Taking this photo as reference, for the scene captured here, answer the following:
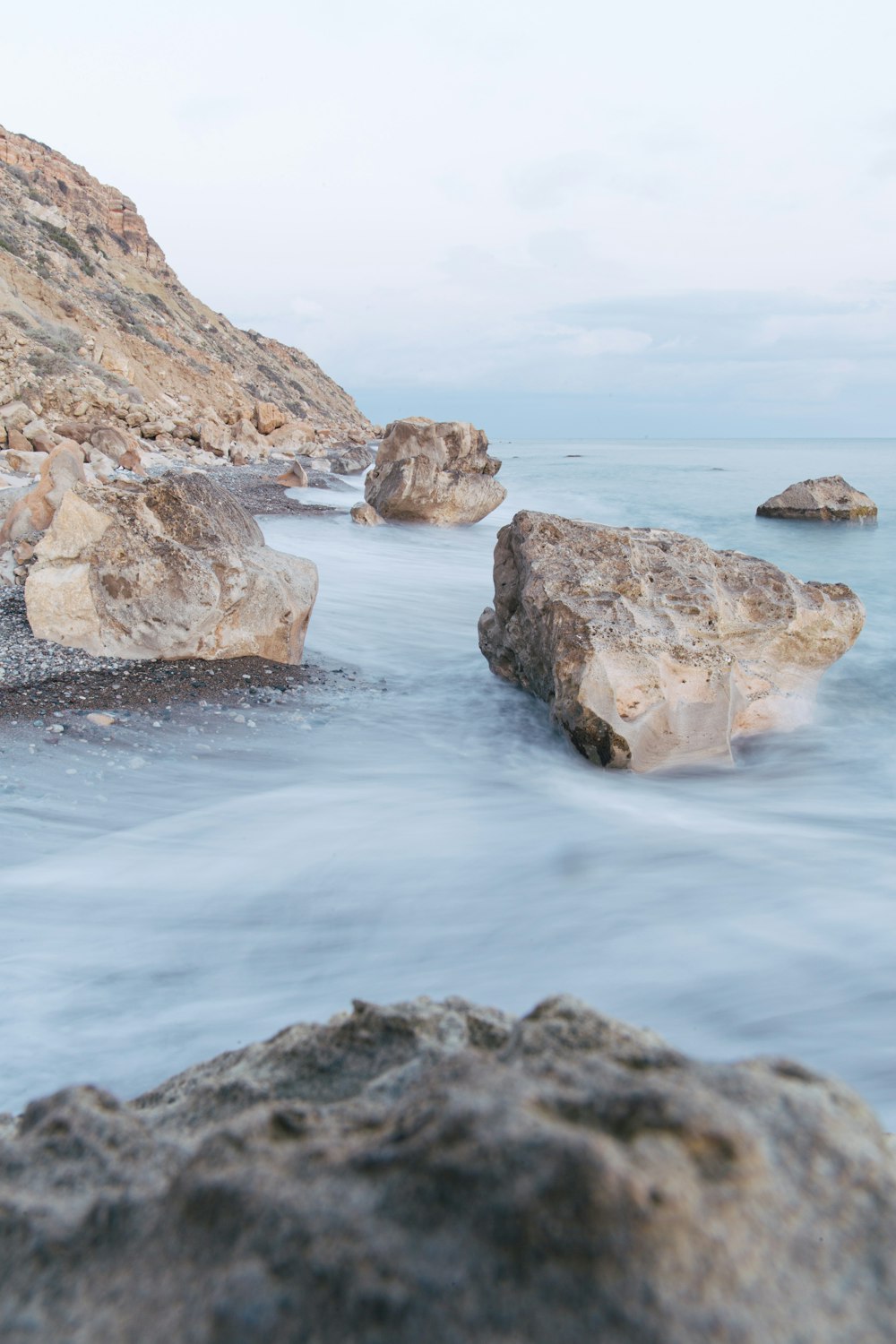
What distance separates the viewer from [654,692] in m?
4.92

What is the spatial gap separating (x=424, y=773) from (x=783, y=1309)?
4.19 metres

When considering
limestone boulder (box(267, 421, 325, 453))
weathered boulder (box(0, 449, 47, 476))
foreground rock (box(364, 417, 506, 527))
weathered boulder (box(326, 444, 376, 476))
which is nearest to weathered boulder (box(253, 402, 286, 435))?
limestone boulder (box(267, 421, 325, 453))

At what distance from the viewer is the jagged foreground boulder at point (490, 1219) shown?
83 centimetres

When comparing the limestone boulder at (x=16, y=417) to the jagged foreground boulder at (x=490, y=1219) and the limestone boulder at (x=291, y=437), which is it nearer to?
the jagged foreground boulder at (x=490, y=1219)

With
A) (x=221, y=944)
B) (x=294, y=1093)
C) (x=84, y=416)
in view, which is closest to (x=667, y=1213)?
(x=294, y=1093)

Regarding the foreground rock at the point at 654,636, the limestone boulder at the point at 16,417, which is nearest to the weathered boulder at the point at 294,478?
the limestone boulder at the point at 16,417

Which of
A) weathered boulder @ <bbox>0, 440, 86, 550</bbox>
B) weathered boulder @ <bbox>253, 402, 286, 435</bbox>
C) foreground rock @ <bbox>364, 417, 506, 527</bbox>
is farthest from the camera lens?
weathered boulder @ <bbox>253, 402, 286, 435</bbox>

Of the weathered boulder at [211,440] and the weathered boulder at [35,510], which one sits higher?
the weathered boulder at [211,440]

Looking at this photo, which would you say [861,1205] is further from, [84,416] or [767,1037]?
[84,416]

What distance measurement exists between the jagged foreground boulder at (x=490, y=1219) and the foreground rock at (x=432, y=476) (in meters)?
17.2

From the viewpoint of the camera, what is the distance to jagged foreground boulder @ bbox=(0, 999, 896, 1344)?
0.83 metres

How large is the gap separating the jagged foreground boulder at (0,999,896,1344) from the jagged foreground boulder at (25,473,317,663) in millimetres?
4836

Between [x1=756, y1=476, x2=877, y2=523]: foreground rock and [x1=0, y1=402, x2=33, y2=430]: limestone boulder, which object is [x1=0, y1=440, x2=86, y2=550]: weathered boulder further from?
[x1=756, y1=476, x2=877, y2=523]: foreground rock

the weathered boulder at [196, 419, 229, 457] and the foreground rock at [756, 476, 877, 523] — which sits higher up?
the weathered boulder at [196, 419, 229, 457]
